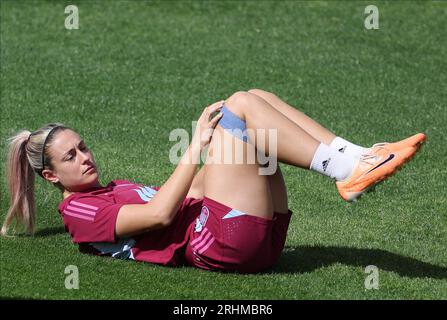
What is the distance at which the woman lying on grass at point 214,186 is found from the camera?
19.1 feet

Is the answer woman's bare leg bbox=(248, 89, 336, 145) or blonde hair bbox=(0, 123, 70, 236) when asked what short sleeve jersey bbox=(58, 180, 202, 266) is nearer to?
blonde hair bbox=(0, 123, 70, 236)

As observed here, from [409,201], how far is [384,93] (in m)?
3.55

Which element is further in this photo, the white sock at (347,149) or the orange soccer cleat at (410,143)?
the white sock at (347,149)

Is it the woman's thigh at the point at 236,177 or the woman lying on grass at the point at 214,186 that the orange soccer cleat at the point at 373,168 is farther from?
the woman's thigh at the point at 236,177

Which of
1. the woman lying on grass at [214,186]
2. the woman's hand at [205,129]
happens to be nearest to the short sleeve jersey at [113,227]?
the woman lying on grass at [214,186]

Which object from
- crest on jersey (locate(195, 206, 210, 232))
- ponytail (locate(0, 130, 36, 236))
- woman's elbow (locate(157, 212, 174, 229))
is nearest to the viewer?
woman's elbow (locate(157, 212, 174, 229))

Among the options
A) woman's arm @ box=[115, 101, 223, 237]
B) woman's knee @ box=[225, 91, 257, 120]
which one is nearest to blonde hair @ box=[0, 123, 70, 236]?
woman's arm @ box=[115, 101, 223, 237]

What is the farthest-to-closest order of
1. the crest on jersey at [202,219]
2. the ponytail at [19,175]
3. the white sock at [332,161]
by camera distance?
the ponytail at [19,175] → the crest on jersey at [202,219] → the white sock at [332,161]

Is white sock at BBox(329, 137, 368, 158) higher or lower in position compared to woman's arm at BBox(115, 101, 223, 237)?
higher

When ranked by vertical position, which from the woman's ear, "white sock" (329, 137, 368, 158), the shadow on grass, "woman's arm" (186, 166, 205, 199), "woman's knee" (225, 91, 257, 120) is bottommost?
the shadow on grass

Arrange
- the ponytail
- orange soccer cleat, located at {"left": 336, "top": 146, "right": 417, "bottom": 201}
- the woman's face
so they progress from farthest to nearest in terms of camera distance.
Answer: the ponytail < the woman's face < orange soccer cleat, located at {"left": 336, "top": 146, "right": 417, "bottom": 201}

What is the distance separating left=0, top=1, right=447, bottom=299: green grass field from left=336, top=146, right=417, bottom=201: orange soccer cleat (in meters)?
0.66

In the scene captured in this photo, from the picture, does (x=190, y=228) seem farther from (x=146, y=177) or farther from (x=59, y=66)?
(x=59, y=66)

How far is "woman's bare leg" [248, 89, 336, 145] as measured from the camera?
235 inches
